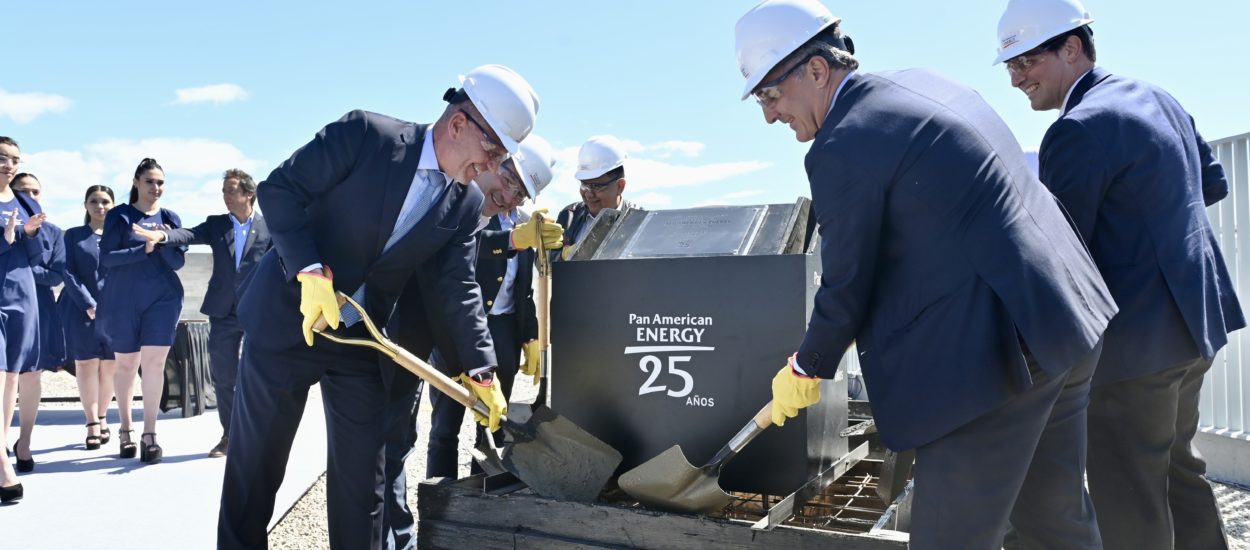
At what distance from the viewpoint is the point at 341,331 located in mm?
3068

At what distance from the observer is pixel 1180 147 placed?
273 centimetres

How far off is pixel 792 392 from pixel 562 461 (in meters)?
0.98

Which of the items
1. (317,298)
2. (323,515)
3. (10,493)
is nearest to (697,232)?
(317,298)

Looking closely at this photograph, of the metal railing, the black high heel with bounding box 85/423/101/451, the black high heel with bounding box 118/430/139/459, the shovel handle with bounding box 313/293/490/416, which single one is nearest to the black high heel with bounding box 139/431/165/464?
the black high heel with bounding box 118/430/139/459

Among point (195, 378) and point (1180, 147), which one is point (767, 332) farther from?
point (195, 378)

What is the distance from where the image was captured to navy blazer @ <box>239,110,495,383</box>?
9.46 feet

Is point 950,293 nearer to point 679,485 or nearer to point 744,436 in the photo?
Answer: point 744,436

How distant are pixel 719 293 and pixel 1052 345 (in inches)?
48.4

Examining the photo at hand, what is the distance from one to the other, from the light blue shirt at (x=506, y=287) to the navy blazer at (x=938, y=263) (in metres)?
2.54

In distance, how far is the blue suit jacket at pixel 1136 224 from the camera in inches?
103

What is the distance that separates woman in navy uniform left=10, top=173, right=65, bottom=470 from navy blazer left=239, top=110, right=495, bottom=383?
321cm

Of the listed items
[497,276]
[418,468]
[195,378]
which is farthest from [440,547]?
[195,378]

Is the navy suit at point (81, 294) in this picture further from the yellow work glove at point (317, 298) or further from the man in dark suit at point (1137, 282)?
the man in dark suit at point (1137, 282)

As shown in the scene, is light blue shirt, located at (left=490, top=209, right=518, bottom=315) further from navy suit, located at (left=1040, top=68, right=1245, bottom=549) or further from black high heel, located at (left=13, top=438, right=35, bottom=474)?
black high heel, located at (left=13, top=438, right=35, bottom=474)
